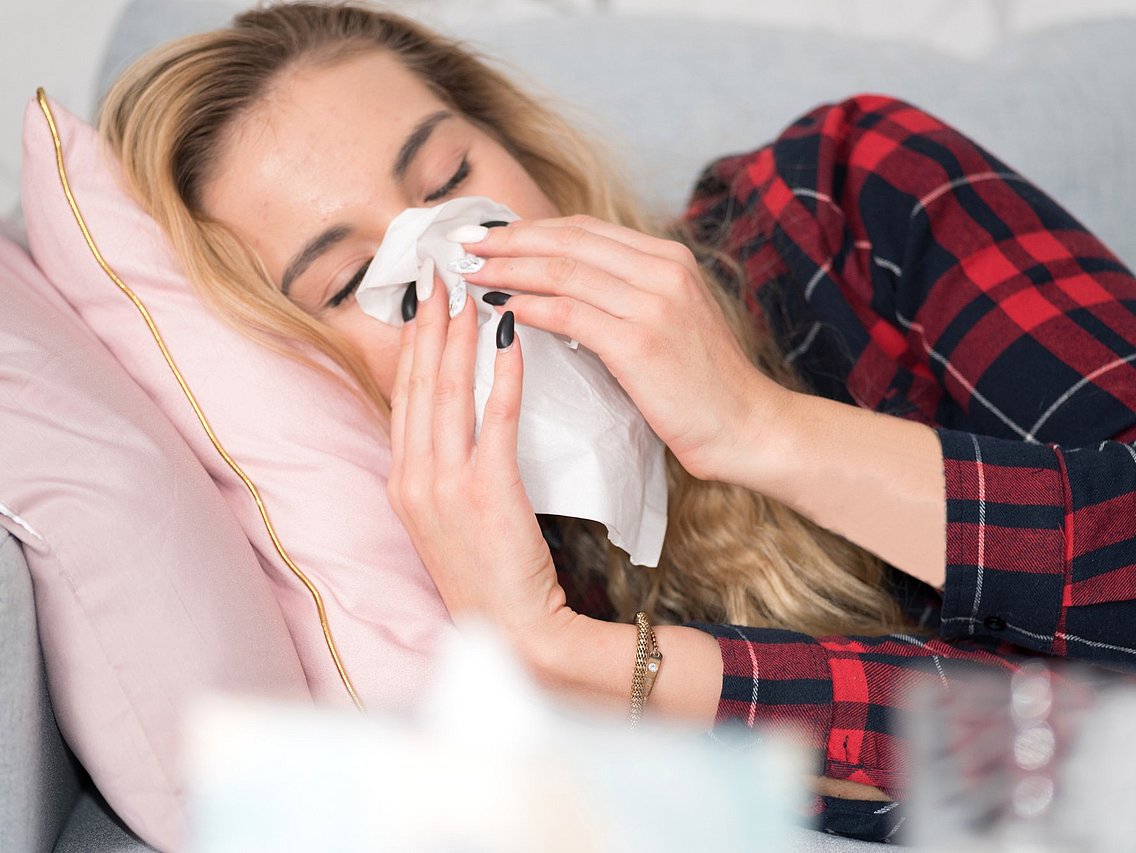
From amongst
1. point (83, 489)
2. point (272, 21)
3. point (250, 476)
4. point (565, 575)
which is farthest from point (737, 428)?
point (272, 21)

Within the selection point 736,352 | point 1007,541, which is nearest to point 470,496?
point 736,352

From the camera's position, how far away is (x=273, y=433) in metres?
1.02

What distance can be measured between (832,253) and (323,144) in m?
0.64

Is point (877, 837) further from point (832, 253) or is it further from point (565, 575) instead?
point (832, 253)

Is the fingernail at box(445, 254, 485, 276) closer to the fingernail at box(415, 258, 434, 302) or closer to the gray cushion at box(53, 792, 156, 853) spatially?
the fingernail at box(415, 258, 434, 302)

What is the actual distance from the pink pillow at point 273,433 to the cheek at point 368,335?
82 millimetres

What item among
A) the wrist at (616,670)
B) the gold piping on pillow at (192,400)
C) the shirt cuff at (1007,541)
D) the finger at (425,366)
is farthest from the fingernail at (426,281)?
the shirt cuff at (1007,541)

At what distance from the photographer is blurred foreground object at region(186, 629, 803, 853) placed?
20.2 inches

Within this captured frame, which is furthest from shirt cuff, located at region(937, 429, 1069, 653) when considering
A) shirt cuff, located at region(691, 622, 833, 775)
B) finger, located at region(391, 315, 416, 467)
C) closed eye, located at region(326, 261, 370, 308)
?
closed eye, located at region(326, 261, 370, 308)

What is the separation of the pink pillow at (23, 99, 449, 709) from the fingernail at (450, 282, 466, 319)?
0.16m

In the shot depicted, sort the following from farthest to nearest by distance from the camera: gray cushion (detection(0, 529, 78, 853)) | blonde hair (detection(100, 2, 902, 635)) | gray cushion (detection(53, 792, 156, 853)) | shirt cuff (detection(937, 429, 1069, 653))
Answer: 1. blonde hair (detection(100, 2, 902, 635))
2. shirt cuff (detection(937, 429, 1069, 653))
3. gray cushion (detection(53, 792, 156, 853))
4. gray cushion (detection(0, 529, 78, 853))

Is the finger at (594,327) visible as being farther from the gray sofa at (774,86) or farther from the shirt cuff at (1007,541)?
the gray sofa at (774,86)

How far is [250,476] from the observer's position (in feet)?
3.31

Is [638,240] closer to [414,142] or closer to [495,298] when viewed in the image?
[495,298]
